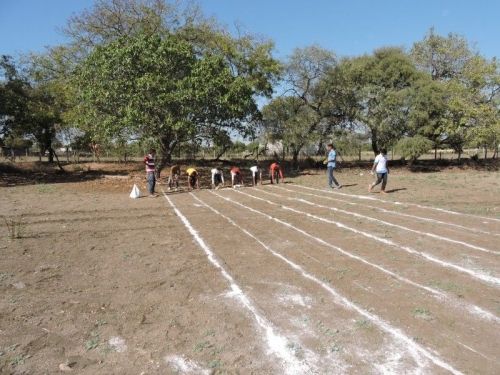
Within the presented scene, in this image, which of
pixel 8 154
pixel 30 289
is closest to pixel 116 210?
pixel 30 289

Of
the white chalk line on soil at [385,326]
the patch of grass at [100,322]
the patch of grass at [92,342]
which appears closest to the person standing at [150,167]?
the white chalk line on soil at [385,326]

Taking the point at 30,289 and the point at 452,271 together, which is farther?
the point at 452,271

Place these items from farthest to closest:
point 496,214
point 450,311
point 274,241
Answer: point 496,214 < point 274,241 < point 450,311

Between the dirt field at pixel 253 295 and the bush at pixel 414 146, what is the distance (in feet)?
57.1

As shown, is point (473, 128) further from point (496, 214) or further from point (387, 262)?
point (387, 262)

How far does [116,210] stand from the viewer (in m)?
11.5

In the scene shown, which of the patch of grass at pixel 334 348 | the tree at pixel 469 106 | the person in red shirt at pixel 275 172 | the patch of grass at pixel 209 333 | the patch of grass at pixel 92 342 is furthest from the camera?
the tree at pixel 469 106

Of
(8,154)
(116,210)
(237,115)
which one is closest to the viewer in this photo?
(116,210)

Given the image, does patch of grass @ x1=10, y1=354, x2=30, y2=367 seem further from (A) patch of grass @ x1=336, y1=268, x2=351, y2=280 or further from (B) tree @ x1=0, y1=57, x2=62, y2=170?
(B) tree @ x1=0, y1=57, x2=62, y2=170

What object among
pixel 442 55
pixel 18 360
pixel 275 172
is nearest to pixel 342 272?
pixel 18 360

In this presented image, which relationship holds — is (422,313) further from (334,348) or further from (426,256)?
(426,256)

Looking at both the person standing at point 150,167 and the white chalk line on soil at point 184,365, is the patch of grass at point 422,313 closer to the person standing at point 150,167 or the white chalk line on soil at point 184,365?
the white chalk line on soil at point 184,365

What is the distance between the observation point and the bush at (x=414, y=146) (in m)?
26.6

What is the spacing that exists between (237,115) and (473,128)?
15750mm
